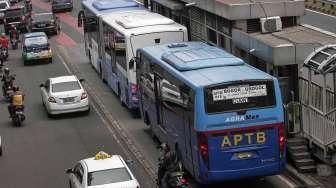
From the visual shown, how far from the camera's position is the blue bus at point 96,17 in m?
35.1

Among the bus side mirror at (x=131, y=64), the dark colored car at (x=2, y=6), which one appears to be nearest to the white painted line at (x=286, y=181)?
the bus side mirror at (x=131, y=64)

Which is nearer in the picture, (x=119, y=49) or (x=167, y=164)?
(x=167, y=164)

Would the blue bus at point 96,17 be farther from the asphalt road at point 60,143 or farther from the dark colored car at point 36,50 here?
the dark colored car at point 36,50

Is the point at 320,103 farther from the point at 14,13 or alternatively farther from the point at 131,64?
the point at 14,13

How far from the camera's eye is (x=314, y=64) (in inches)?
749

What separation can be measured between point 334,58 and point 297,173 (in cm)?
304

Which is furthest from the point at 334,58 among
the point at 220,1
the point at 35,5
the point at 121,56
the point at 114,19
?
the point at 35,5

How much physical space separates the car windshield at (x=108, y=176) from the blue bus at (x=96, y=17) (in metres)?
17.4

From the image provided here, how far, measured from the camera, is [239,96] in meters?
17.8

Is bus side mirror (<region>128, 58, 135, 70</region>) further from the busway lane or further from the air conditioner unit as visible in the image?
the air conditioner unit

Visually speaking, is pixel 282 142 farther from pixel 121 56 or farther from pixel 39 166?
pixel 121 56

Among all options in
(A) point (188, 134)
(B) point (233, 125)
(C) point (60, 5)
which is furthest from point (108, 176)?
(C) point (60, 5)

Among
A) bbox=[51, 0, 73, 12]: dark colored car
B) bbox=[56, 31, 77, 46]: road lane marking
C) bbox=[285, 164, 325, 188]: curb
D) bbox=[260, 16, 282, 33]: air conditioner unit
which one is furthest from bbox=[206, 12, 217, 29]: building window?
bbox=[51, 0, 73, 12]: dark colored car

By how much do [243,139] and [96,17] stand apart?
60.2ft
